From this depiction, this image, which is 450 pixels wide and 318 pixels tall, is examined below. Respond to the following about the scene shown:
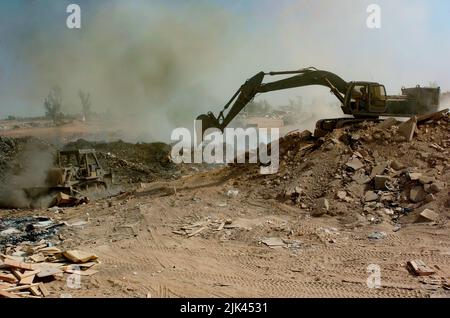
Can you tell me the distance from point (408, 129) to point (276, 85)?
421cm

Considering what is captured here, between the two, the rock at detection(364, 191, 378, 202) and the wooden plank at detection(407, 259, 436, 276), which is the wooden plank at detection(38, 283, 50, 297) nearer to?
the wooden plank at detection(407, 259, 436, 276)

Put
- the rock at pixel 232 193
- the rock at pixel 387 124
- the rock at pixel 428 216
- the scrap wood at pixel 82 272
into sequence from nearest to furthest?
the scrap wood at pixel 82 272
the rock at pixel 428 216
the rock at pixel 232 193
the rock at pixel 387 124

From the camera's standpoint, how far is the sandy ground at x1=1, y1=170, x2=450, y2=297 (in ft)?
19.8

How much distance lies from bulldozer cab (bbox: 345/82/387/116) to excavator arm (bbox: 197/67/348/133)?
0.30m

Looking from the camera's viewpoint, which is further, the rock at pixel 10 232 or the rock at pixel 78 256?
the rock at pixel 10 232

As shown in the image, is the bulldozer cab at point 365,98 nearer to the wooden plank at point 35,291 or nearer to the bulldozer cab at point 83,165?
the bulldozer cab at point 83,165

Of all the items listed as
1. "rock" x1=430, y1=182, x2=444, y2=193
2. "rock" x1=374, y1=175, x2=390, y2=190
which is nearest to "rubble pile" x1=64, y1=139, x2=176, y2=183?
"rock" x1=374, y1=175, x2=390, y2=190

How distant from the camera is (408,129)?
36.3 ft

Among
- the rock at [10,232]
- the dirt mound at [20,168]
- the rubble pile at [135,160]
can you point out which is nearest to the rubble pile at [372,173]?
the rock at [10,232]

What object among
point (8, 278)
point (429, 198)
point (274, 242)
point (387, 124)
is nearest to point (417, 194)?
point (429, 198)

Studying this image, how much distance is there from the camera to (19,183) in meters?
15.1

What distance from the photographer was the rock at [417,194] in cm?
902

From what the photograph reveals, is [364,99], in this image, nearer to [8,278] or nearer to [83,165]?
[83,165]
